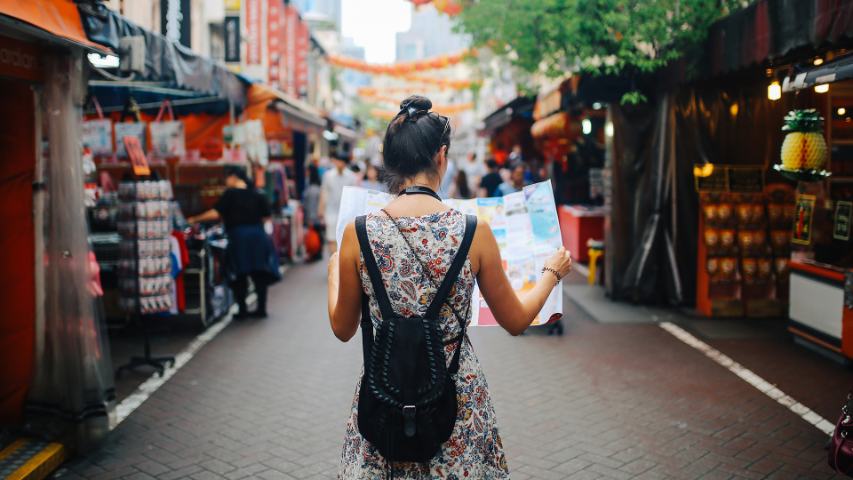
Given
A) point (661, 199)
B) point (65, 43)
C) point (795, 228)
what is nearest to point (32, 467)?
point (65, 43)

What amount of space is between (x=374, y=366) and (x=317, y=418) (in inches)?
151

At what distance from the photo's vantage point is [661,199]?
10.3 metres

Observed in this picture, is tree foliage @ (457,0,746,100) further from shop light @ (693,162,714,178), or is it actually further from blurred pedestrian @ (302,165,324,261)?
blurred pedestrian @ (302,165,324,261)

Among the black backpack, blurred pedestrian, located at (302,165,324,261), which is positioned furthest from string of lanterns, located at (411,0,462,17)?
the black backpack

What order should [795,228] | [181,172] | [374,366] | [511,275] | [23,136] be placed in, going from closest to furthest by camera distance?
[374,366] → [511,275] → [23,136] → [795,228] → [181,172]

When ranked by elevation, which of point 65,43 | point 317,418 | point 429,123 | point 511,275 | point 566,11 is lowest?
point 317,418

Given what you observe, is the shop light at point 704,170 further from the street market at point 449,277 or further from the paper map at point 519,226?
the paper map at point 519,226

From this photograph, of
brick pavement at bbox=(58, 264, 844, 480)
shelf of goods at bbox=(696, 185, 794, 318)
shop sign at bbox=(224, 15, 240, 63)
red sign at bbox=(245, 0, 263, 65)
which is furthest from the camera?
red sign at bbox=(245, 0, 263, 65)

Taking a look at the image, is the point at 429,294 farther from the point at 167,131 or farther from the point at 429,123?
the point at 167,131

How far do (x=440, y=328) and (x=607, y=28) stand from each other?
8.38 meters

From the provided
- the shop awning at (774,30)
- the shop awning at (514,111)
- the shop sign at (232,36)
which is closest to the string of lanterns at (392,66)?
the shop awning at (514,111)

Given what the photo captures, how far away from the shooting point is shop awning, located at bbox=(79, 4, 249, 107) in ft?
17.7

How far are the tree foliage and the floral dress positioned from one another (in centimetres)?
733

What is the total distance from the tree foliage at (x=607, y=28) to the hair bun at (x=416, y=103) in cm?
709
